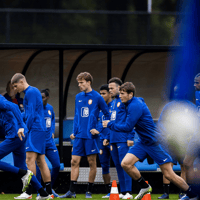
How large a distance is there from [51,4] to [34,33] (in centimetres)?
153

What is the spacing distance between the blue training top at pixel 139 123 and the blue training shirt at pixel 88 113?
112cm

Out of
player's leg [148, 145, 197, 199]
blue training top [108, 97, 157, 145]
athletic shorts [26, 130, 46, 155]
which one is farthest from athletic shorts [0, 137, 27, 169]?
player's leg [148, 145, 197, 199]

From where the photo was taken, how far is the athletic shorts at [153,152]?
17.9 ft

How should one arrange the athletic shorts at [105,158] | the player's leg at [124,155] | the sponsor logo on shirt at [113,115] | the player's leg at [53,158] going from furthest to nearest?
the athletic shorts at [105,158] → the player's leg at [53,158] → the sponsor logo on shirt at [113,115] → the player's leg at [124,155]

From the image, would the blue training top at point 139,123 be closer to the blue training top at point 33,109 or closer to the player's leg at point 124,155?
the player's leg at point 124,155

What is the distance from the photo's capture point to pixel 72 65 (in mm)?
9836

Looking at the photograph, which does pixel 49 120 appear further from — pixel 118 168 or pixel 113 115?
pixel 118 168

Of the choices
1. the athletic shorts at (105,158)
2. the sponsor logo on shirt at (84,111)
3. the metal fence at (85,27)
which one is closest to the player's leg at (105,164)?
the athletic shorts at (105,158)

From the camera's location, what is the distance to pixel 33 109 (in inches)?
228

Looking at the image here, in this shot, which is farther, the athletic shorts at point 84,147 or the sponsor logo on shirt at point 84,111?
the sponsor logo on shirt at point 84,111

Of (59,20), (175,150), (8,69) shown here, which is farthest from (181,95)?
(8,69)

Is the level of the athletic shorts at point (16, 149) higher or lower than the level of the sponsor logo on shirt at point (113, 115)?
lower

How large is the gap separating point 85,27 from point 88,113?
3.15 meters

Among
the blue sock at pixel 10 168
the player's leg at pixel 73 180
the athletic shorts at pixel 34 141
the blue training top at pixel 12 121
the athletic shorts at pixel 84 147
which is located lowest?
the player's leg at pixel 73 180
